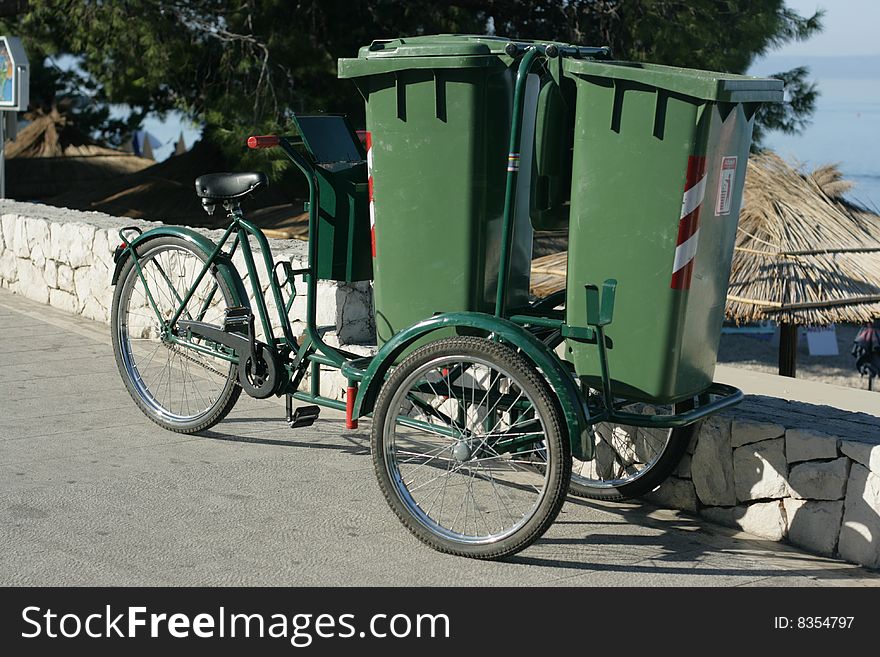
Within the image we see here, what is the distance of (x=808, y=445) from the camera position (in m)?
4.42

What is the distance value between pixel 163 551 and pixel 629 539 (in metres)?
1.71

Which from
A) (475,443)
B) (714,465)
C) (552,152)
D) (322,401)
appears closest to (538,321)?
(475,443)

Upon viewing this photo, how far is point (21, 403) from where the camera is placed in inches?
247

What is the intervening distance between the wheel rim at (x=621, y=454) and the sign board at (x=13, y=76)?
30.1ft

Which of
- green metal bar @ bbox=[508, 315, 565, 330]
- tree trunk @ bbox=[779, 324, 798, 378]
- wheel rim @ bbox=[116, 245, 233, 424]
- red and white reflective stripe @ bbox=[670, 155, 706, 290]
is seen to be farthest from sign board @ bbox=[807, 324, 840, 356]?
red and white reflective stripe @ bbox=[670, 155, 706, 290]

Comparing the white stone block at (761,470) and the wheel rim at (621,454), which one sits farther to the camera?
the wheel rim at (621,454)

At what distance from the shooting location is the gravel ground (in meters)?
15.1

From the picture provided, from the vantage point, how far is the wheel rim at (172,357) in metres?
5.81

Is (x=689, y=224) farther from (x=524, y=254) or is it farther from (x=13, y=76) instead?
(x=13, y=76)

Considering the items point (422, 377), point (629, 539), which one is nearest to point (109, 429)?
point (422, 377)

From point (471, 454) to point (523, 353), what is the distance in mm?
418

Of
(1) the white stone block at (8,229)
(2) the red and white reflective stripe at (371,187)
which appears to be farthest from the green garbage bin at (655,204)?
(1) the white stone block at (8,229)

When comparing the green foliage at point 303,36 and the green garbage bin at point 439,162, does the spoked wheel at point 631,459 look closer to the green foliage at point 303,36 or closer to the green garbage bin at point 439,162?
→ the green garbage bin at point 439,162
